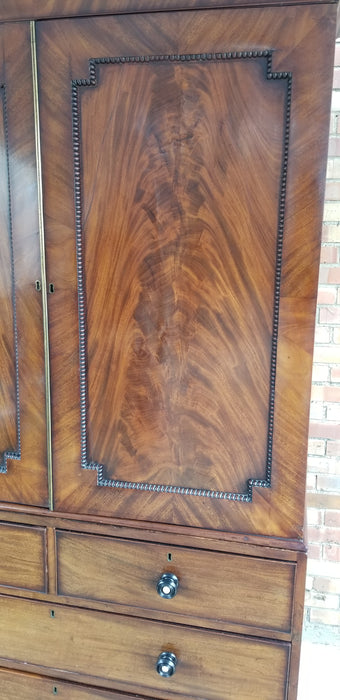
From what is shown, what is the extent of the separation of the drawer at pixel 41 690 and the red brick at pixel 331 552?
66cm

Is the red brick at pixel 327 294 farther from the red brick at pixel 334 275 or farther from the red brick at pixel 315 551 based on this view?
the red brick at pixel 315 551

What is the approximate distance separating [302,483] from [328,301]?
0.59 meters

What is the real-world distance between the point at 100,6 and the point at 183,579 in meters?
0.97

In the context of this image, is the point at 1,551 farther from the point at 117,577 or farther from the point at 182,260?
the point at 182,260

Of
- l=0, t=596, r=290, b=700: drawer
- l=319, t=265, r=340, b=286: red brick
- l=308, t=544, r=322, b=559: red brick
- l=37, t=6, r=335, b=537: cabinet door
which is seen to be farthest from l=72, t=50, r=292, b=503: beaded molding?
l=308, t=544, r=322, b=559: red brick

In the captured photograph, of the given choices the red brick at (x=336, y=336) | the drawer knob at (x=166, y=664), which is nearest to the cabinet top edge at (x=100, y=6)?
the red brick at (x=336, y=336)

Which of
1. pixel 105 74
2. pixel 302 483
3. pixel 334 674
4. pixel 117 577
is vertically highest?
pixel 105 74

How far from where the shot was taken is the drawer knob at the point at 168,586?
88cm

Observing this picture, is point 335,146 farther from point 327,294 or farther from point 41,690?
point 41,690

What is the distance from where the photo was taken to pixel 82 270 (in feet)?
2.83

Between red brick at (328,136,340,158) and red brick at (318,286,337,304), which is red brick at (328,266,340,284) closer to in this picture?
red brick at (318,286,337,304)

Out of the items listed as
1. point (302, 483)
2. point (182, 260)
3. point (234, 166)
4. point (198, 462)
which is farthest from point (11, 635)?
point (234, 166)

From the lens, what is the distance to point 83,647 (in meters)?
0.96

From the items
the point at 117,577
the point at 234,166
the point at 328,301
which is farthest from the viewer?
the point at 328,301
